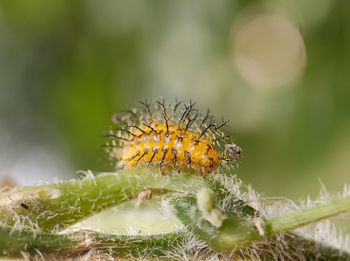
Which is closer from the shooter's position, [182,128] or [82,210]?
[82,210]

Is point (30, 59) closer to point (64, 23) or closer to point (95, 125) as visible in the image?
point (64, 23)

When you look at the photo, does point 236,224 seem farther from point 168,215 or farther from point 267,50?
point 267,50

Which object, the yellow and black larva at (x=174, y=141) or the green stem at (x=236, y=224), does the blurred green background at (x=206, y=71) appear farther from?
the green stem at (x=236, y=224)

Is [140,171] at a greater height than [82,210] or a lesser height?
greater

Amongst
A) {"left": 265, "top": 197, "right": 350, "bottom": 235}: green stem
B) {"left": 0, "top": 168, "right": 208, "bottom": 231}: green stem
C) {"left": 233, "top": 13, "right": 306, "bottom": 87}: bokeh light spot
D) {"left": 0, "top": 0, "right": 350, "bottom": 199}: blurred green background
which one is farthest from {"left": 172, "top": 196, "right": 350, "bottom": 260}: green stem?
{"left": 233, "top": 13, "right": 306, "bottom": 87}: bokeh light spot

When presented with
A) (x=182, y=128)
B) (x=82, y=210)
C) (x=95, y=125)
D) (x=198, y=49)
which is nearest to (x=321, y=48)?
(x=198, y=49)

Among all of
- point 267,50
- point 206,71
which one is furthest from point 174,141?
point 267,50

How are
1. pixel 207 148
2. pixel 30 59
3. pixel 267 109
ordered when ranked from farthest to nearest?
1. pixel 30 59
2. pixel 267 109
3. pixel 207 148
